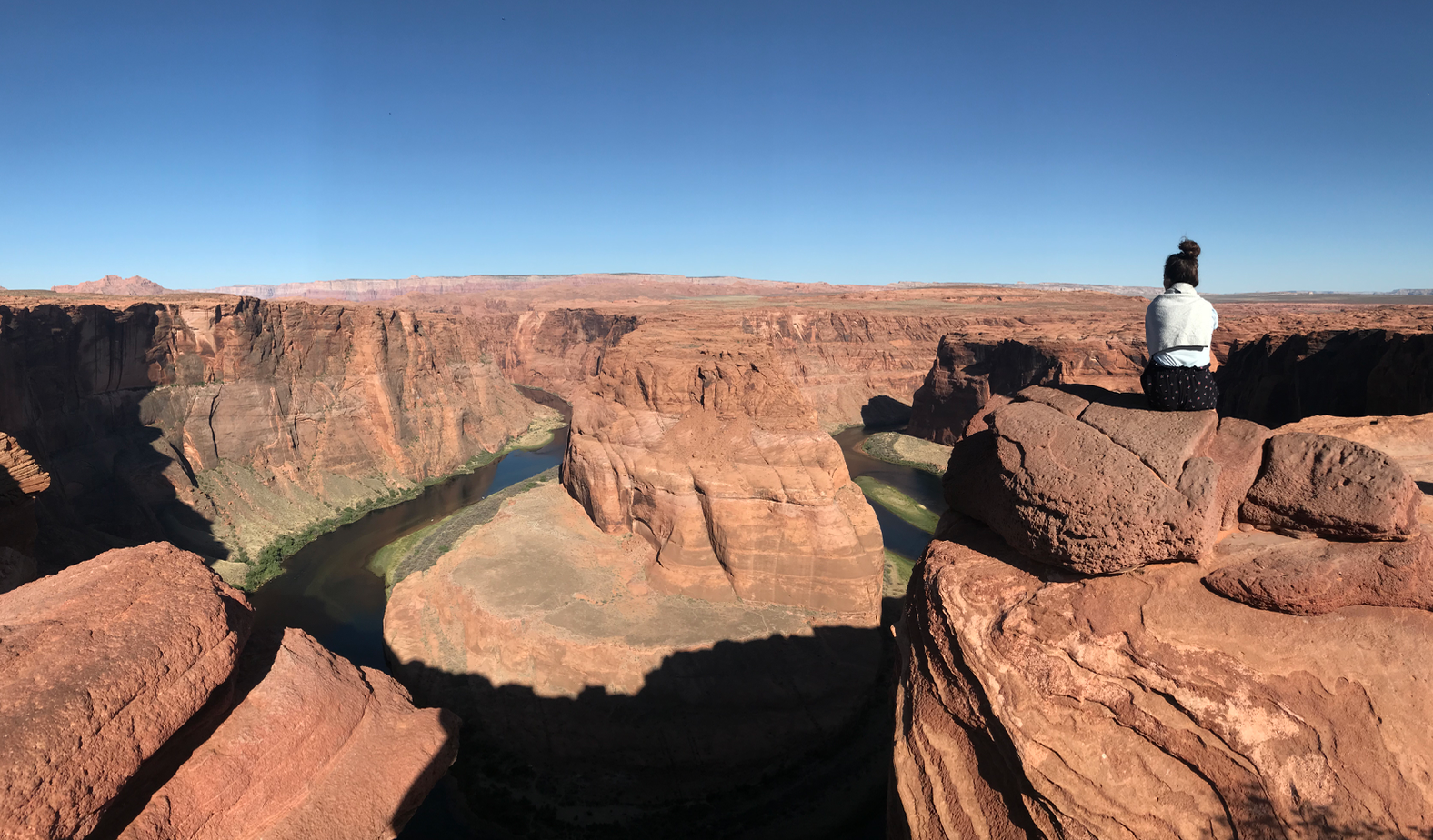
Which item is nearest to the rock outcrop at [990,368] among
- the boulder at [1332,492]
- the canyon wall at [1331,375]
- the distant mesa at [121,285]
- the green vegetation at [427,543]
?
the canyon wall at [1331,375]

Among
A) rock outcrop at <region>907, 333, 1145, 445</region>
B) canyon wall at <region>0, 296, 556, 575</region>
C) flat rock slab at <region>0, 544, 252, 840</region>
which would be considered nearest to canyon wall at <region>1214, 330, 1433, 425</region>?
rock outcrop at <region>907, 333, 1145, 445</region>

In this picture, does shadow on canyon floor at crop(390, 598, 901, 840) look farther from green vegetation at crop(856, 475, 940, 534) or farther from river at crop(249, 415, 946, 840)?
green vegetation at crop(856, 475, 940, 534)

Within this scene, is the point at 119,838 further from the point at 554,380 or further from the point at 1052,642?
the point at 554,380

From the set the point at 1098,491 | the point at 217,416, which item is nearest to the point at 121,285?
the point at 217,416

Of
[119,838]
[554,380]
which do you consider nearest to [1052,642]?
[119,838]

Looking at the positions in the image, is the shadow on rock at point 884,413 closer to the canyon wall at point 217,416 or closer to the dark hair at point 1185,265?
the canyon wall at point 217,416

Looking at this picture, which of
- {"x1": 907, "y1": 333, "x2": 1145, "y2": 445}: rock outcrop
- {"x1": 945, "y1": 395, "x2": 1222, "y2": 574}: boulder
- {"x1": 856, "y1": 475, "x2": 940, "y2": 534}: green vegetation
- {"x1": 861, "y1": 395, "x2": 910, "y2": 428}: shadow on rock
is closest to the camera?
{"x1": 945, "y1": 395, "x2": 1222, "y2": 574}: boulder

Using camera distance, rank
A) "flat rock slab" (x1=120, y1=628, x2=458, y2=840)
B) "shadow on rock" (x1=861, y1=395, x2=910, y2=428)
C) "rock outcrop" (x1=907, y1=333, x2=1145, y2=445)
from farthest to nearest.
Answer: "shadow on rock" (x1=861, y1=395, x2=910, y2=428)
"rock outcrop" (x1=907, y1=333, x2=1145, y2=445)
"flat rock slab" (x1=120, y1=628, x2=458, y2=840)
